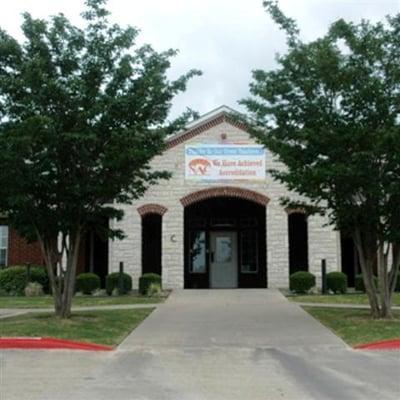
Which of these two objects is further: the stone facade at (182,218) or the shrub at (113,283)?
the stone facade at (182,218)

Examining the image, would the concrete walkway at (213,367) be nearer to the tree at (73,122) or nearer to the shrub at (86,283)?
the tree at (73,122)

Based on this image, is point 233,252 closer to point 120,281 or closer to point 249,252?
point 249,252

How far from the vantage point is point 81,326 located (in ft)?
44.4

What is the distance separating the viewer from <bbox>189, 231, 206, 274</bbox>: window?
84.8 feet

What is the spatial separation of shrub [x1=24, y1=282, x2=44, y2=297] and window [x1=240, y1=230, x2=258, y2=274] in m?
7.64

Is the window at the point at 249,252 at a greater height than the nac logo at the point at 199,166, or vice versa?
the nac logo at the point at 199,166

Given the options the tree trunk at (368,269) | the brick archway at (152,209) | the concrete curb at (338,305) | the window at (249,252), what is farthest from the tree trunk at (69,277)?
the window at (249,252)

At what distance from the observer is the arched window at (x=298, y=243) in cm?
2569

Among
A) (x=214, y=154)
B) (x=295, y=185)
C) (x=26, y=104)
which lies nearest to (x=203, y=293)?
(x=214, y=154)

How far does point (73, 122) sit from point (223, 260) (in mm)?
13182

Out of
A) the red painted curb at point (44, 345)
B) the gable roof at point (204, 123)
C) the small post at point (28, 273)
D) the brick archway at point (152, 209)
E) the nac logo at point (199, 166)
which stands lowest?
the red painted curb at point (44, 345)

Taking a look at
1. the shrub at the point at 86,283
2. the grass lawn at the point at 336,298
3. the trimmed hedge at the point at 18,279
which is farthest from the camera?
the trimmed hedge at the point at 18,279

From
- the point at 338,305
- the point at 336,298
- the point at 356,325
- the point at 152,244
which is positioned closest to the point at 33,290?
the point at 152,244

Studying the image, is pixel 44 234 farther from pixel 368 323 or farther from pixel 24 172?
pixel 368 323
